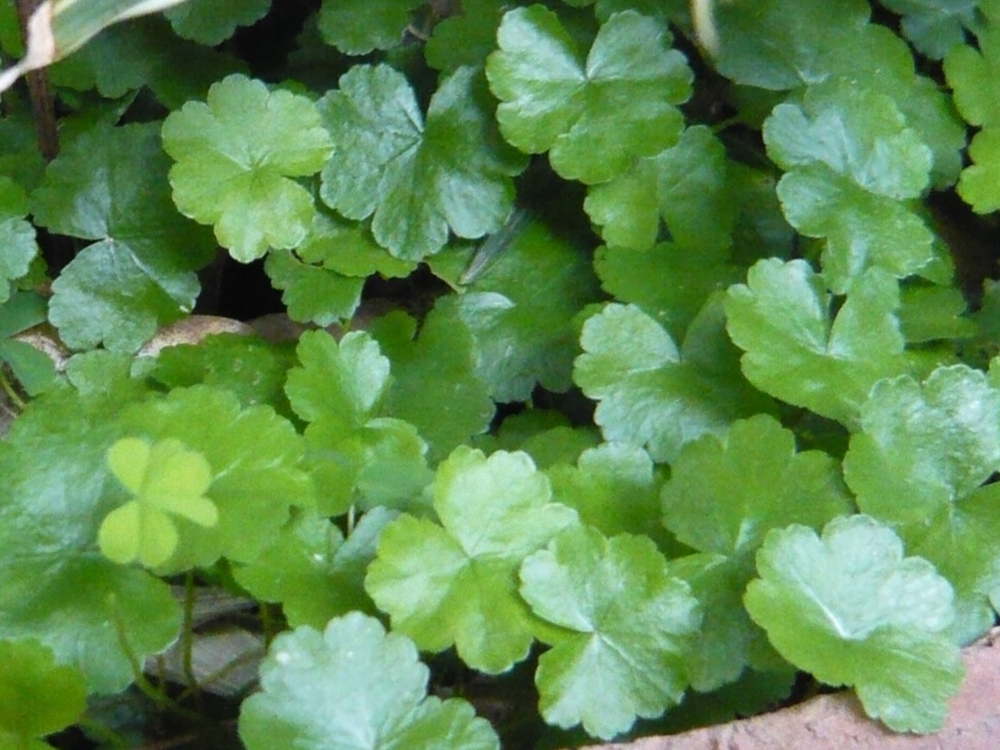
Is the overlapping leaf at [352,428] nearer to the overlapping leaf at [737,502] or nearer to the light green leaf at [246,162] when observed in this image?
the light green leaf at [246,162]

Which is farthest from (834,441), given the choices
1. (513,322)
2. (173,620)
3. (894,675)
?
(173,620)

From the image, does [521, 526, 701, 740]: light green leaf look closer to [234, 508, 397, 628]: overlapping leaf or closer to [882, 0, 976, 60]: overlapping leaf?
[234, 508, 397, 628]: overlapping leaf

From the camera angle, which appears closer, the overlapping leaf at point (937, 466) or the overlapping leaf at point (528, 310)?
the overlapping leaf at point (937, 466)

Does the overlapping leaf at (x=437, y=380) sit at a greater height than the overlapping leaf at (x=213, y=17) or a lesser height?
lesser

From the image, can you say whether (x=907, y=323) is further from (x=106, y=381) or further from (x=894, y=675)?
(x=106, y=381)

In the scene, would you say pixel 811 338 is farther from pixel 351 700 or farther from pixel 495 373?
pixel 351 700

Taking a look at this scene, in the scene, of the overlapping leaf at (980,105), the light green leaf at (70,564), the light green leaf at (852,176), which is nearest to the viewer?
the light green leaf at (70,564)

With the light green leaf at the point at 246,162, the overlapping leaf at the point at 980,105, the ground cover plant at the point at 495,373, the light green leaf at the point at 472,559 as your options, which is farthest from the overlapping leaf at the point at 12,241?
the overlapping leaf at the point at 980,105
